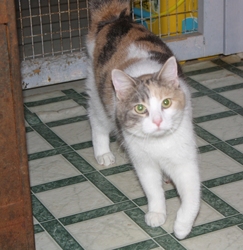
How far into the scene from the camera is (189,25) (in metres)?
4.58

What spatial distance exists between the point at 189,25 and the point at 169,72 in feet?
7.07

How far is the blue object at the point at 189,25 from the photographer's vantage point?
4.56 meters

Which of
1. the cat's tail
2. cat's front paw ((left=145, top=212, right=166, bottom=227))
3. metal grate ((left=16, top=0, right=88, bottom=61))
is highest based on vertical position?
the cat's tail

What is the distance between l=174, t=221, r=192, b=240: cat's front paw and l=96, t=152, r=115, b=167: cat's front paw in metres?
0.77

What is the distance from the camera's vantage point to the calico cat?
97.5 inches

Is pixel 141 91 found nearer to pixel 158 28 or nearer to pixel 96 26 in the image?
pixel 96 26

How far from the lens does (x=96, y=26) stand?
317 centimetres

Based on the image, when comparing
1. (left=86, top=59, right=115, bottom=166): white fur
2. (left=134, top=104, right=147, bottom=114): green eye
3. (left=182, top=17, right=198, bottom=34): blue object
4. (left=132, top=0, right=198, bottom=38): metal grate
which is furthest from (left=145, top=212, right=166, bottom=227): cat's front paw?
(left=182, top=17, right=198, bottom=34): blue object

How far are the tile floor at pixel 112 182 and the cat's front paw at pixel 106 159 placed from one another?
31mm

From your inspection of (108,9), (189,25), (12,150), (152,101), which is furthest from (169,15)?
(12,150)

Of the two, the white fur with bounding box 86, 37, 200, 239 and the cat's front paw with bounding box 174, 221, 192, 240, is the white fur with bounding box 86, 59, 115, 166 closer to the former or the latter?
the white fur with bounding box 86, 37, 200, 239

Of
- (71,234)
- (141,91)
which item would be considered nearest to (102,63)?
(141,91)

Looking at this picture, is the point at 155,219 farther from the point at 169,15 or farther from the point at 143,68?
the point at 169,15

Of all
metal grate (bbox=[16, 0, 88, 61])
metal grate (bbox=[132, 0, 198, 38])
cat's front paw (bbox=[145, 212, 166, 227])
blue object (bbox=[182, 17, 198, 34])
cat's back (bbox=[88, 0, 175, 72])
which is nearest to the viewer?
cat's front paw (bbox=[145, 212, 166, 227])
